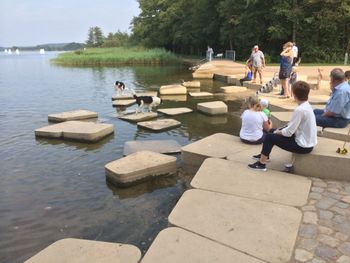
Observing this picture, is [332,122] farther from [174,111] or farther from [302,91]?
[174,111]

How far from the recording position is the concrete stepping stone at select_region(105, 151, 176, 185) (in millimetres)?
6230

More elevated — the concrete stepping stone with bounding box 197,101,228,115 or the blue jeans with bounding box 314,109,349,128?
the blue jeans with bounding box 314,109,349,128

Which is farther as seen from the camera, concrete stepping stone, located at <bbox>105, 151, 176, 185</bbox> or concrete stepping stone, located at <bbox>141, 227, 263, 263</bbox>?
concrete stepping stone, located at <bbox>105, 151, 176, 185</bbox>

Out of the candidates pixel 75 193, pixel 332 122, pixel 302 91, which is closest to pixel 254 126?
pixel 332 122

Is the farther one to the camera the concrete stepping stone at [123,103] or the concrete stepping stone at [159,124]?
the concrete stepping stone at [123,103]

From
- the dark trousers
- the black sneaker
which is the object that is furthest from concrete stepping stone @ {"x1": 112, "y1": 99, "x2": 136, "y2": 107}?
the dark trousers

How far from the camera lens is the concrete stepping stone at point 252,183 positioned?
4.74m

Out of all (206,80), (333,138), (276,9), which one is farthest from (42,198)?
(276,9)

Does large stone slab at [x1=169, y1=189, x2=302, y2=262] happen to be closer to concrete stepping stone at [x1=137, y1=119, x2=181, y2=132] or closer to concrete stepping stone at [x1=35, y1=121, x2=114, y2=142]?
concrete stepping stone at [x1=35, y1=121, x2=114, y2=142]

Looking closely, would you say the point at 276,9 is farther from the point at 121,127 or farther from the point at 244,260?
the point at 244,260

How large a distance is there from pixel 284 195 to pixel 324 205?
0.50 metres

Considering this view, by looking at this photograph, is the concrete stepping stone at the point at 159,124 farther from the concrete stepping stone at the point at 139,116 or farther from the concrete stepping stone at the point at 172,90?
the concrete stepping stone at the point at 172,90

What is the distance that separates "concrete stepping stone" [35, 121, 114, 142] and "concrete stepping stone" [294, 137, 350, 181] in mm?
5096

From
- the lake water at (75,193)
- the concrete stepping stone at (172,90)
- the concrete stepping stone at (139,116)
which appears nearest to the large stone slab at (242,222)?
the lake water at (75,193)
